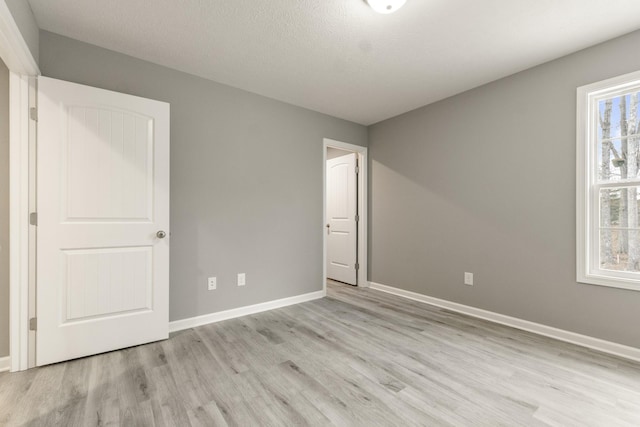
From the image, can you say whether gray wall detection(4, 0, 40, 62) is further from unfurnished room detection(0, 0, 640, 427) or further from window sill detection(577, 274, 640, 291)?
window sill detection(577, 274, 640, 291)

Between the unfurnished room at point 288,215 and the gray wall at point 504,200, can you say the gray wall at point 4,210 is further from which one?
the gray wall at point 504,200

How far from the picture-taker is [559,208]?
8.30 feet

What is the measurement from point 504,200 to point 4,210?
407 centimetres

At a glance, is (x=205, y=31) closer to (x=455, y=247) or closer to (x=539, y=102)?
(x=539, y=102)

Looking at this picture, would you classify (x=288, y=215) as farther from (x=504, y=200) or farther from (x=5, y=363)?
(x=5, y=363)

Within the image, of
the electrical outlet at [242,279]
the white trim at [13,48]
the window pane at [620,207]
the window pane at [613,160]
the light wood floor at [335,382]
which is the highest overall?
the white trim at [13,48]

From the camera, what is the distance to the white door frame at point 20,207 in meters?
1.94

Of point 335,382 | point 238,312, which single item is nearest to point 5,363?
point 238,312

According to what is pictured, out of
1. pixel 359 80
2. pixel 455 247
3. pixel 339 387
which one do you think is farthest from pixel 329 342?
pixel 359 80

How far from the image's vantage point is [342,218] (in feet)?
15.0

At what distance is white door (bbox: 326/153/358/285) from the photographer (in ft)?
14.5

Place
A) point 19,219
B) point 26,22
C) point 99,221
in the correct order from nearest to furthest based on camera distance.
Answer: point 26,22 < point 19,219 < point 99,221

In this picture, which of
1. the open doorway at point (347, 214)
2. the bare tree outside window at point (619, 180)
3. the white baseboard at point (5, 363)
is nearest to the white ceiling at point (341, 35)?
the bare tree outside window at point (619, 180)

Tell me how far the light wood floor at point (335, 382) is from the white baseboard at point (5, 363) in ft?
0.22
